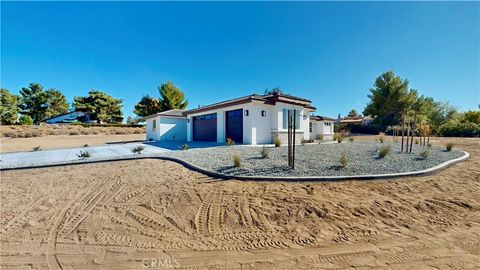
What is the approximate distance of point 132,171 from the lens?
686 centimetres

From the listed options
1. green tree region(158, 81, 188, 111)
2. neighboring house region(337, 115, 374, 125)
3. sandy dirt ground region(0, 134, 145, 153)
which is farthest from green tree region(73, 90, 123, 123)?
neighboring house region(337, 115, 374, 125)

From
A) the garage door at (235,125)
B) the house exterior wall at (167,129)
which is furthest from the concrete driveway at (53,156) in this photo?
the house exterior wall at (167,129)

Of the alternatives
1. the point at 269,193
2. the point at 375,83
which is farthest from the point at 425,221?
the point at 375,83

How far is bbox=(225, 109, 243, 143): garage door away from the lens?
14.2m

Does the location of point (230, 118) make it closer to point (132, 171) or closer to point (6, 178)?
point (132, 171)

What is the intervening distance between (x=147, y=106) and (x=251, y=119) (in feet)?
116

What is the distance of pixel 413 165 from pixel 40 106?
6301cm

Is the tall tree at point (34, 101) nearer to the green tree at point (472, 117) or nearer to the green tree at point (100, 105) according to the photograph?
the green tree at point (100, 105)

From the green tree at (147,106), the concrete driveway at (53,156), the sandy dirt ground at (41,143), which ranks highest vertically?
the green tree at (147,106)

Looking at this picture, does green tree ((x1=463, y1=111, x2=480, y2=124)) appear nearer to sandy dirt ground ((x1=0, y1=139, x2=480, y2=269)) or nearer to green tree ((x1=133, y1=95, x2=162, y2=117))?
sandy dirt ground ((x1=0, y1=139, x2=480, y2=269))

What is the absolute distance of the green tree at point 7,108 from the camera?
3609cm

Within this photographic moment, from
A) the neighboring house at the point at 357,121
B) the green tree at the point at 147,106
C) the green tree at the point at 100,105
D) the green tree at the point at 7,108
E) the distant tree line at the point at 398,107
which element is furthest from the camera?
the green tree at the point at 100,105

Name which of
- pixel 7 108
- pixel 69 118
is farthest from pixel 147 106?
pixel 7 108

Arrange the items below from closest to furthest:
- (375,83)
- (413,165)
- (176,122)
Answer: (413,165)
(176,122)
(375,83)
